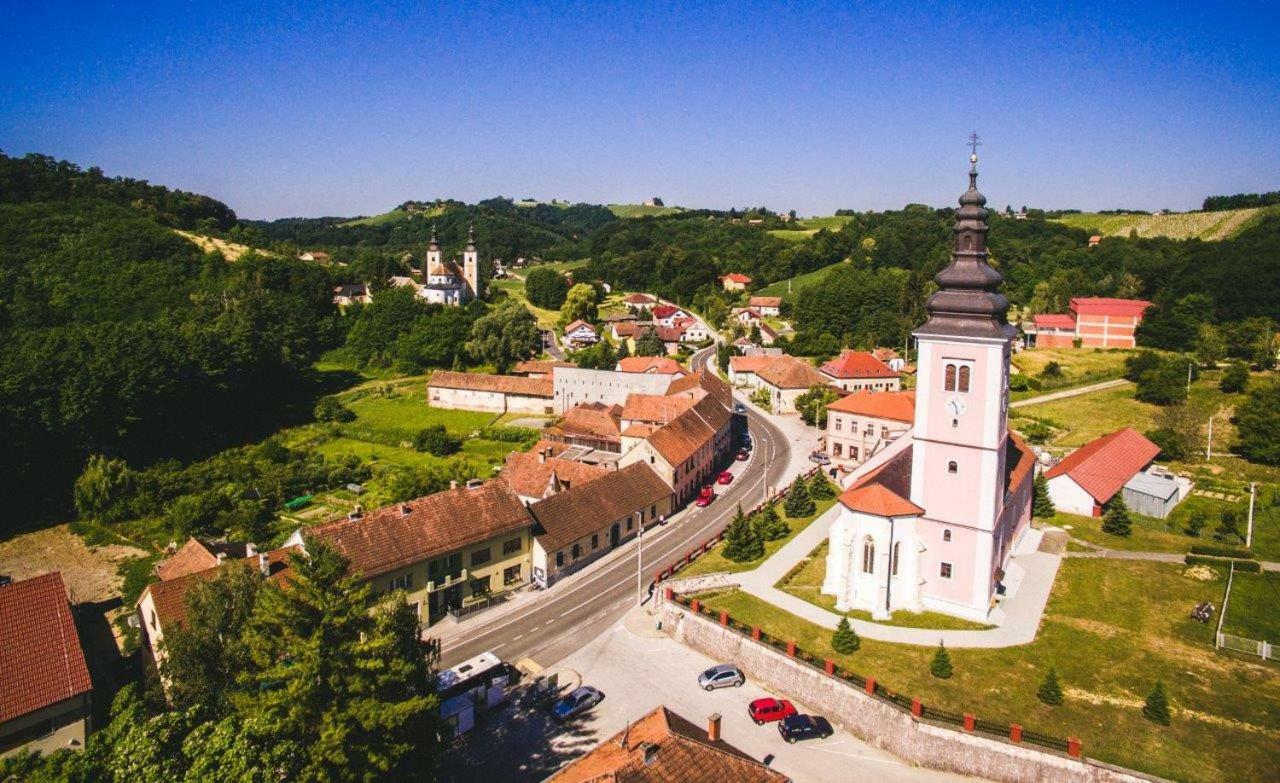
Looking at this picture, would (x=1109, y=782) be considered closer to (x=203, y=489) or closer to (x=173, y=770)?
(x=173, y=770)

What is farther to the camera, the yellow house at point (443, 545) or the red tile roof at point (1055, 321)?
the red tile roof at point (1055, 321)

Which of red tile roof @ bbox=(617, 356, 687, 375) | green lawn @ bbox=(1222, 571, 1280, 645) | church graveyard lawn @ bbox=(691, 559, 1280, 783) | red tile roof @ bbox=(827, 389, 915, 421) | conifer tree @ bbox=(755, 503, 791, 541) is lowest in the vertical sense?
church graveyard lawn @ bbox=(691, 559, 1280, 783)

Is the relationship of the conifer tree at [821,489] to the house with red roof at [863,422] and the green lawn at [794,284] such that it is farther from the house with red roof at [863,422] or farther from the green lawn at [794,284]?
the green lawn at [794,284]

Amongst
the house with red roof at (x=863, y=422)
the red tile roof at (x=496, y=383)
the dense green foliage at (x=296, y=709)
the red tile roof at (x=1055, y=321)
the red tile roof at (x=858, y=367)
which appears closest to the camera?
the dense green foliage at (x=296, y=709)

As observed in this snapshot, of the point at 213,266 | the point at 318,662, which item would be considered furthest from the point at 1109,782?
the point at 213,266

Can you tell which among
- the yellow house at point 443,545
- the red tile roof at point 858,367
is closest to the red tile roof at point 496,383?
the red tile roof at point 858,367

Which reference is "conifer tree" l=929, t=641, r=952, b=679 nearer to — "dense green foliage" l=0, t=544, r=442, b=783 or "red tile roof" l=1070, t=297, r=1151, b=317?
"dense green foliage" l=0, t=544, r=442, b=783

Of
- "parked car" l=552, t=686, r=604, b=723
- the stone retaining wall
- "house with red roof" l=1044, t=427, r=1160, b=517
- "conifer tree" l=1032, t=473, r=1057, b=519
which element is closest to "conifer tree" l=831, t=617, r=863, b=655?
the stone retaining wall
